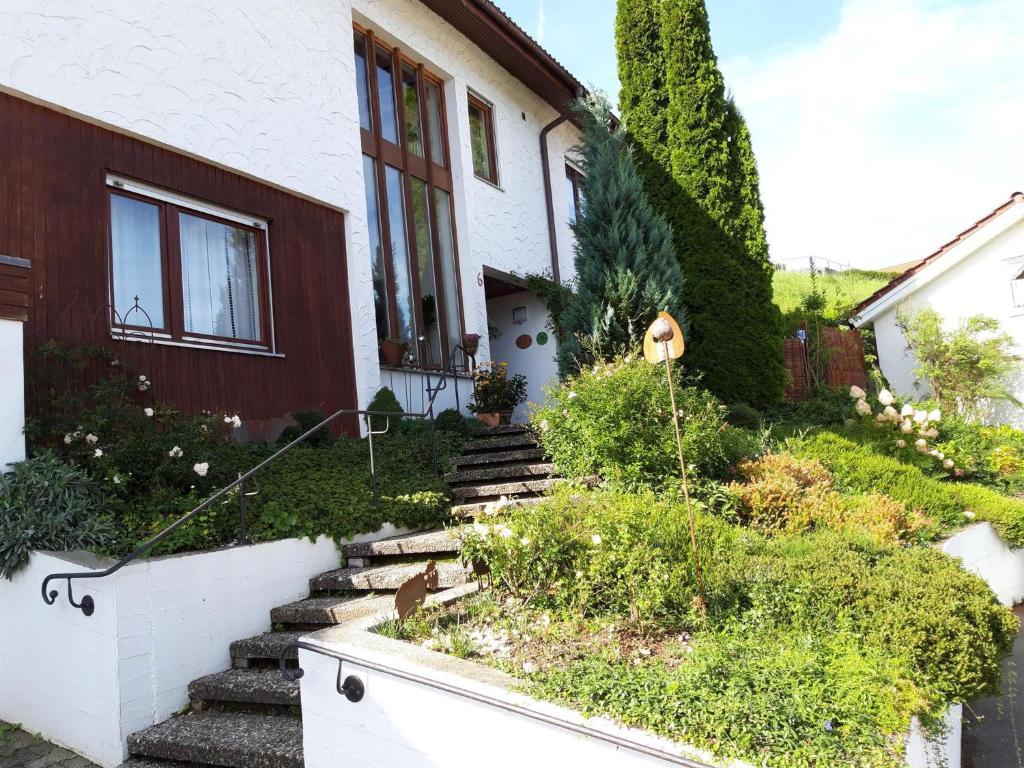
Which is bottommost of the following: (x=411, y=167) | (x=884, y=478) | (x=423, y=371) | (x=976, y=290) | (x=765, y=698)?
(x=765, y=698)

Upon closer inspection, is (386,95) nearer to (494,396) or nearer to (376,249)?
(376,249)

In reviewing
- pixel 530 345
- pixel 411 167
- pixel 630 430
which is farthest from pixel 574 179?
pixel 630 430

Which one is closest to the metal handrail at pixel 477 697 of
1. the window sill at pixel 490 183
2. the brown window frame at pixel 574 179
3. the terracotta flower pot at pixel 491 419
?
the terracotta flower pot at pixel 491 419

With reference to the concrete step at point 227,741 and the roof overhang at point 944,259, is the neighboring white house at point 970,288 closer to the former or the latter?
the roof overhang at point 944,259

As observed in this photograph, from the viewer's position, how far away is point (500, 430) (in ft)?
28.8

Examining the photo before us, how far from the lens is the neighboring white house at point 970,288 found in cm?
1377

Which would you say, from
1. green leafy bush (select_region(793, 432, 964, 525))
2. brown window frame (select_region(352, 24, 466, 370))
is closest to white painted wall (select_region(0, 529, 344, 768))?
green leafy bush (select_region(793, 432, 964, 525))

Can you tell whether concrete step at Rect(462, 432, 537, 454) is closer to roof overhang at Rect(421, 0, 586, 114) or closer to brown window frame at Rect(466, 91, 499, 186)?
brown window frame at Rect(466, 91, 499, 186)

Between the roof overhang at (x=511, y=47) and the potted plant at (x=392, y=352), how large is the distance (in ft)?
15.9

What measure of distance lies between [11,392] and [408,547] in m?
2.75

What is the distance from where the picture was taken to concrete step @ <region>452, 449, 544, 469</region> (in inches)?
302

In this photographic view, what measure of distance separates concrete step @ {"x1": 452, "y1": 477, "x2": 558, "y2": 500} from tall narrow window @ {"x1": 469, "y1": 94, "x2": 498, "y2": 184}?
6618 mm

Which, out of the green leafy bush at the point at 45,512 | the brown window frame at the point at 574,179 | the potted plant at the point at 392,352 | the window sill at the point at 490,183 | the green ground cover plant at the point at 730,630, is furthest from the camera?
the brown window frame at the point at 574,179

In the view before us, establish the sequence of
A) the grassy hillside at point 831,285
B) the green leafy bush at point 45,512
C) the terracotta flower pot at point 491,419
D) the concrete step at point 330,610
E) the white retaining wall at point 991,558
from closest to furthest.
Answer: the green leafy bush at point 45,512, the concrete step at point 330,610, the white retaining wall at point 991,558, the terracotta flower pot at point 491,419, the grassy hillside at point 831,285
